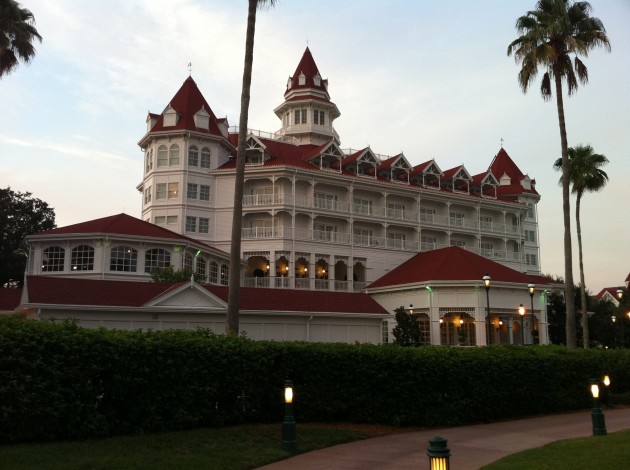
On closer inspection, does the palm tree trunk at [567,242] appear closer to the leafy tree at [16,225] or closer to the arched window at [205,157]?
the arched window at [205,157]

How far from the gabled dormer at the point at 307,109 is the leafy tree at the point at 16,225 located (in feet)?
84.7

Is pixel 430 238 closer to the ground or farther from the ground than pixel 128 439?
farther from the ground

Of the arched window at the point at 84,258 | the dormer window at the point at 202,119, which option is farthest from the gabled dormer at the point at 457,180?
the arched window at the point at 84,258

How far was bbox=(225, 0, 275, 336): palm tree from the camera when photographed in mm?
20156

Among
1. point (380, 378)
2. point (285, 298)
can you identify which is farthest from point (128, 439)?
point (285, 298)

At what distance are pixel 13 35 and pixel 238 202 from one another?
20.3 metres

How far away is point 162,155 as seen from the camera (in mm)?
53312

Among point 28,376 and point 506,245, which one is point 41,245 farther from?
point 506,245

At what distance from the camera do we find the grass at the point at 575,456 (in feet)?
36.4

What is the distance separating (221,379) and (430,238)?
49.4 metres

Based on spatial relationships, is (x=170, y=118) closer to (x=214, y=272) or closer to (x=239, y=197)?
(x=214, y=272)

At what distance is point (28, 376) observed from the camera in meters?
11.9

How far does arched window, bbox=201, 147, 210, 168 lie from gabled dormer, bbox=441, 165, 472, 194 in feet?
83.4

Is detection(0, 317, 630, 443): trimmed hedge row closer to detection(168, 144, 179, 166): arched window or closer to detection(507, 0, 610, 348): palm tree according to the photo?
detection(507, 0, 610, 348): palm tree
